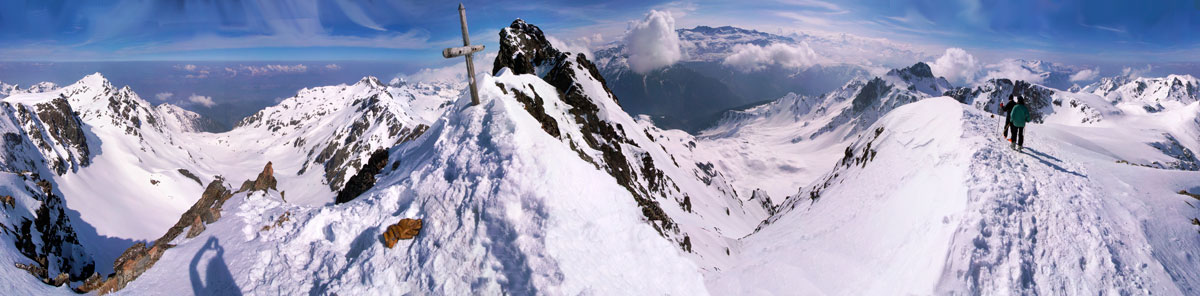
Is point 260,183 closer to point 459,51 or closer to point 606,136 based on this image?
point 459,51

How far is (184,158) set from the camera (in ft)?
654

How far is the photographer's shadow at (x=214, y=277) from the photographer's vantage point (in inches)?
357

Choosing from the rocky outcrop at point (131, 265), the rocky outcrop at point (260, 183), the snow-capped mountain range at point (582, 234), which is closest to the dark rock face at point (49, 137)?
the snow-capped mountain range at point (582, 234)

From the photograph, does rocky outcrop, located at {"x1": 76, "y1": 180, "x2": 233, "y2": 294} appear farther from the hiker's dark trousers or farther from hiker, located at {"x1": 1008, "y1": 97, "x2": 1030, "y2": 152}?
the hiker's dark trousers

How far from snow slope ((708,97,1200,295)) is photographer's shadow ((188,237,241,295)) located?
A: 1302cm

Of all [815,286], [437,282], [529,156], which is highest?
[529,156]

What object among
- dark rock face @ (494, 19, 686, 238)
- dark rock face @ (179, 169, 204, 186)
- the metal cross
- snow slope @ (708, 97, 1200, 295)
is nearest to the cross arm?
the metal cross

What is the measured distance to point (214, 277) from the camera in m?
9.39

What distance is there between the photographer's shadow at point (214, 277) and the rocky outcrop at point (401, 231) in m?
2.98

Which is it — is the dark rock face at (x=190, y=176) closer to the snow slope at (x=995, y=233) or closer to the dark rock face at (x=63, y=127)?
the dark rock face at (x=63, y=127)

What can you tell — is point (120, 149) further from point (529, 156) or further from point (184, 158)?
point (529, 156)

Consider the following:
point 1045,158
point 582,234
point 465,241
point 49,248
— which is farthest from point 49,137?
point 1045,158

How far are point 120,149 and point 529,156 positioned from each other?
8646 inches

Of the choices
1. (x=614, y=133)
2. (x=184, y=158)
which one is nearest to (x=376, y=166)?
(x=614, y=133)
